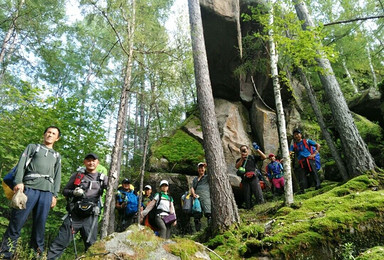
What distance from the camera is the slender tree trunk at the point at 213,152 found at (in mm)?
5254

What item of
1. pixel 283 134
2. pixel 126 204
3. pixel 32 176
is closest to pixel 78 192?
pixel 32 176

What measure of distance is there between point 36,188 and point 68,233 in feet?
2.95

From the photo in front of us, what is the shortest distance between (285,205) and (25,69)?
50.6 ft

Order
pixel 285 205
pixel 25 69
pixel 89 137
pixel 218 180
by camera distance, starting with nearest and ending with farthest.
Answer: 1. pixel 218 180
2. pixel 285 205
3. pixel 89 137
4. pixel 25 69

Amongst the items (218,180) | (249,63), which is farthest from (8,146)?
(249,63)

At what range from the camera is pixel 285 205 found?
5930 millimetres

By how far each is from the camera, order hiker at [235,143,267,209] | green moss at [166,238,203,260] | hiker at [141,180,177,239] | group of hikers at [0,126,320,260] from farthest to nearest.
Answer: hiker at [235,143,267,209] < hiker at [141,180,177,239] < group of hikers at [0,126,320,260] < green moss at [166,238,203,260]

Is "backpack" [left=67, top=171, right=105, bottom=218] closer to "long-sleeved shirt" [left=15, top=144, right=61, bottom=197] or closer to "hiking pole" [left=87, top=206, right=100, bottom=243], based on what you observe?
"hiking pole" [left=87, top=206, right=100, bottom=243]

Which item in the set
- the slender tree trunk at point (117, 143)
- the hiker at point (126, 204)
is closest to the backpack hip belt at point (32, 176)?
the slender tree trunk at point (117, 143)

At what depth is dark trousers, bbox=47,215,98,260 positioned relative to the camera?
12.6 feet

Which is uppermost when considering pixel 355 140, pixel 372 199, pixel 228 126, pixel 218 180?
pixel 228 126

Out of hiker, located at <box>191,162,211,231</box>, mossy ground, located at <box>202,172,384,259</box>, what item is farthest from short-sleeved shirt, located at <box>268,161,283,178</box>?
mossy ground, located at <box>202,172,384,259</box>

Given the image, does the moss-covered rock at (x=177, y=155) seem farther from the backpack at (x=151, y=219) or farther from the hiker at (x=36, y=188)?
the hiker at (x=36, y=188)

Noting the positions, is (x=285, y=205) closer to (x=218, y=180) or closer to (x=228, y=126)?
(x=218, y=180)
